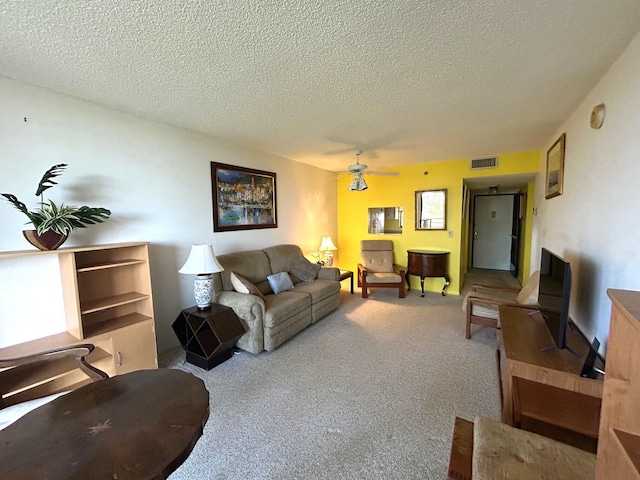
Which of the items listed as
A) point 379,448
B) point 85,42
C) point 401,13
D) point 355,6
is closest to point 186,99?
point 85,42

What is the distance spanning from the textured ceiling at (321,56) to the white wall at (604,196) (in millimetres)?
184

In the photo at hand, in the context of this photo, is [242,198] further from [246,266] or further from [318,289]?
[318,289]

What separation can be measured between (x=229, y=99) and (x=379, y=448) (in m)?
2.77

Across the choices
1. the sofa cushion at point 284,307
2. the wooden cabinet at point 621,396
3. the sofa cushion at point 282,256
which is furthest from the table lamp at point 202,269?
the wooden cabinet at point 621,396

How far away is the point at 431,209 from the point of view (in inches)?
195

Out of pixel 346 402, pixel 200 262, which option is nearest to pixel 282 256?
pixel 200 262

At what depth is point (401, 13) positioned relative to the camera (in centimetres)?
134

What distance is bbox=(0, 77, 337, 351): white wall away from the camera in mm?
1974

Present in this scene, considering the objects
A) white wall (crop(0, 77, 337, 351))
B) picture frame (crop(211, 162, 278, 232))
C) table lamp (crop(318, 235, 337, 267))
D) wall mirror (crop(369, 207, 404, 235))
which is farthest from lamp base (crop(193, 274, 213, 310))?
wall mirror (crop(369, 207, 404, 235))

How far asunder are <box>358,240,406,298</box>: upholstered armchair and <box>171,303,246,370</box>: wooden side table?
253cm

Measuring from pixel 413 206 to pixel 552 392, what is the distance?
3848mm

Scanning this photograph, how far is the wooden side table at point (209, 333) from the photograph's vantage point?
255 centimetres

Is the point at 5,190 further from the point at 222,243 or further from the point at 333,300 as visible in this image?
the point at 333,300

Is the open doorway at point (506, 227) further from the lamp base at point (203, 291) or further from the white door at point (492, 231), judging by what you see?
the lamp base at point (203, 291)
